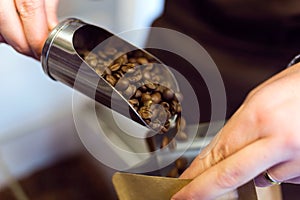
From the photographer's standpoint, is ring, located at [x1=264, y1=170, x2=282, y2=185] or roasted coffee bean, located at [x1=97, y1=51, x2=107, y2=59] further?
roasted coffee bean, located at [x1=97, y1=51, x2=107, y2=59]

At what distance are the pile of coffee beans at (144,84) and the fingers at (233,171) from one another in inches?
3.9

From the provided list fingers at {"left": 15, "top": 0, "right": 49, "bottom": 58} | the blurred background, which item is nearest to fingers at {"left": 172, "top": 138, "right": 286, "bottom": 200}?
fingers at {"left": 15, "top": 0, "right": 49, "bottom": 58}

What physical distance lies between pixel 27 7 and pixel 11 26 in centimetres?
3

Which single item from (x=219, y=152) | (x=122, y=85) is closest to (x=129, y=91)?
(x=122, y=85)

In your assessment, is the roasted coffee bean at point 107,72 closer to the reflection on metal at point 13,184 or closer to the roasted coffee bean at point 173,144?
the roasted coffee bean at point 173,144

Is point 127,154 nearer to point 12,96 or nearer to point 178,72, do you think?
point 178,72

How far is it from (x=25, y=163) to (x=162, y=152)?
2.40 feet

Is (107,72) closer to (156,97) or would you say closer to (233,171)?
(156,97)

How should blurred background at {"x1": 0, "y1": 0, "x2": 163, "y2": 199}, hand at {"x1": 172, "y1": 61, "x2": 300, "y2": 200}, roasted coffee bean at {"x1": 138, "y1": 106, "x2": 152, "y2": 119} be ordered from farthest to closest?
blurred background at {"x1": 0, "y1": 0, "x2": 163, "y2": 199} < roasted coffee bean at {"x1": 138, "y1": 106, "x2": 152, "y2": 119} < hand at {"x1": 172, "y1": 61, "x2": 300, "y2": 200}

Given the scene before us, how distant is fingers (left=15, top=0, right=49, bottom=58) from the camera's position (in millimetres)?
574

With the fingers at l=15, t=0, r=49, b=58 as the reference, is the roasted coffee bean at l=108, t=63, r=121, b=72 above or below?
below

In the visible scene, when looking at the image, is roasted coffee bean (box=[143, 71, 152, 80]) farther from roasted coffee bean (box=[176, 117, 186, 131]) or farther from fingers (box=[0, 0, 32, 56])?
fingers (box=[0, 0, 32, 56])

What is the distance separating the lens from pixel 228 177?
1.42 ft

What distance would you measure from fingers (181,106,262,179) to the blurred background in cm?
66
